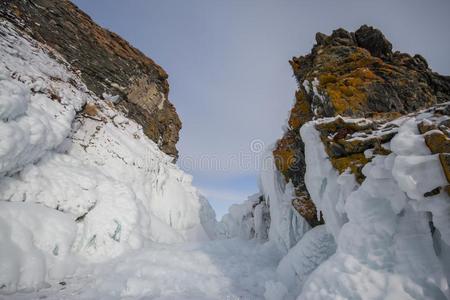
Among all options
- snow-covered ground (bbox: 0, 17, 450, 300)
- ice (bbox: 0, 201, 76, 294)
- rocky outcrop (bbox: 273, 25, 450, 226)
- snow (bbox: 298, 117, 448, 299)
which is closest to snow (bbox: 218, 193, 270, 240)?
snow-covered ground (bbox: 0, 17, 450, 300)

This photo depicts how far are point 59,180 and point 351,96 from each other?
10.6 m

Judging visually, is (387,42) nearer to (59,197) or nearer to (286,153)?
(286,153)

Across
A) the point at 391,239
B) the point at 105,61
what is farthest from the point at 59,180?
the point at 105,61

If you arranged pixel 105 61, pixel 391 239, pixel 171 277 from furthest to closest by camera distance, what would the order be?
pixel 105 61 → pixel 171 277 → pixel 391 239

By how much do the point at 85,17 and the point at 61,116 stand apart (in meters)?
17.4

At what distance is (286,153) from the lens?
31.1ft

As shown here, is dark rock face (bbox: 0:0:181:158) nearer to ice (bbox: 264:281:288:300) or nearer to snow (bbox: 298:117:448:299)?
ice (bbox: 264:281:288:300)

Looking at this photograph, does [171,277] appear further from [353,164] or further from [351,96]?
[351,96]

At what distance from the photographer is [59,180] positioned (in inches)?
337

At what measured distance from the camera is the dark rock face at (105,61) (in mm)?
17344

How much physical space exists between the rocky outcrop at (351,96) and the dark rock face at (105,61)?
16.0 meters

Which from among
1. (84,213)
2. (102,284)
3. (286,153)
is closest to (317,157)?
(286,153)

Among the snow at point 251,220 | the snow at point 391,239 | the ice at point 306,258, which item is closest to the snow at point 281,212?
the ice at point 306,258

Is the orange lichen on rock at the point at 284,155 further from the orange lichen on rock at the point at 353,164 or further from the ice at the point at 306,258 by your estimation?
the orange lichen on rock at the point at 353,164
